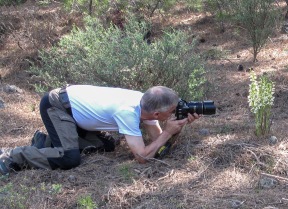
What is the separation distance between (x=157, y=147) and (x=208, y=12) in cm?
729

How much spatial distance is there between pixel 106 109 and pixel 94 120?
18 cm

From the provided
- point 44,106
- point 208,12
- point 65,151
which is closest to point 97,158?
point 65,151

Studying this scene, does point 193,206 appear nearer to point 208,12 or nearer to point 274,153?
point 274,153

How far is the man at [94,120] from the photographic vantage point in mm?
4641

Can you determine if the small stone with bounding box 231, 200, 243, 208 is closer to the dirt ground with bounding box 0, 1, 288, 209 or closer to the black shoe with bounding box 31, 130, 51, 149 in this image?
the dirt ground with bounding box 0, 1, 288, 209

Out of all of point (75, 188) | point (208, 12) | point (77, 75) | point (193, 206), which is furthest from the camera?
point (208, 12)

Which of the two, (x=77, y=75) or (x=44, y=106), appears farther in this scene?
(x=77, y=75)

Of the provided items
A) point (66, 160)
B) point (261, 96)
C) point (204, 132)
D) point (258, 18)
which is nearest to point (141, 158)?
point (66, 160)

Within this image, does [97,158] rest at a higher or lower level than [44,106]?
lower

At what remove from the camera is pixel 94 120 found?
4910mm

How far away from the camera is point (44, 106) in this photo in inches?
199

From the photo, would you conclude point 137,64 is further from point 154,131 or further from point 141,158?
point 141,158

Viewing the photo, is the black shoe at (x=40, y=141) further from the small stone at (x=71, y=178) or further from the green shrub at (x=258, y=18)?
the green shrub at (x=258, y=18)

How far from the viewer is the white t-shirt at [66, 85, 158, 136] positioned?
467cm
